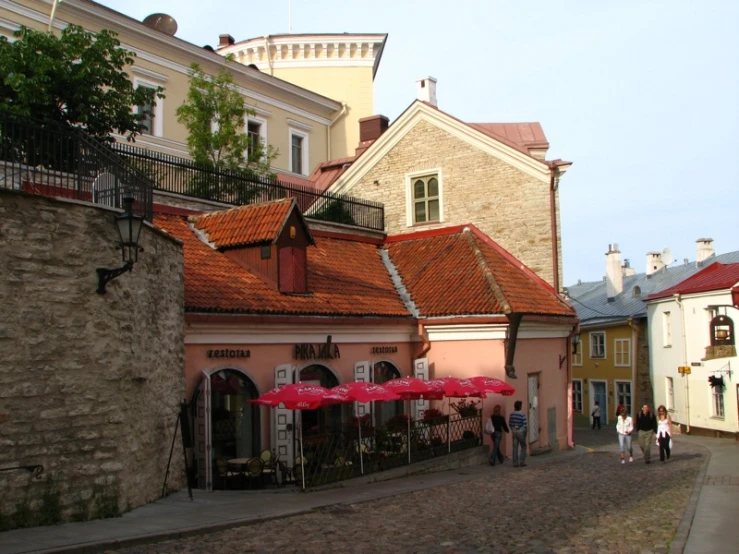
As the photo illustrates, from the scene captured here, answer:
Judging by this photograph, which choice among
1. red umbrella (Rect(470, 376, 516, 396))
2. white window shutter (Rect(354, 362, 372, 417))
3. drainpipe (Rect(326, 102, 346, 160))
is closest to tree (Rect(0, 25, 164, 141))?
white window shutter (Rect(354, 362, 372, 417))

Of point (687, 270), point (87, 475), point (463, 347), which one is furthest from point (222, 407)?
point (687, 270)

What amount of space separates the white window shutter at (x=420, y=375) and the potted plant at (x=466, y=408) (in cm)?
80

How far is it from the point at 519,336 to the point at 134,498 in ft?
38.5

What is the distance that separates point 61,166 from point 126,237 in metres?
1.52

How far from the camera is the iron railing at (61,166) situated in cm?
1044

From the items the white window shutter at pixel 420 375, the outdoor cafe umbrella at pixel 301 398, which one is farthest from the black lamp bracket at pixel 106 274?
the white window shutter at pixel 420 375

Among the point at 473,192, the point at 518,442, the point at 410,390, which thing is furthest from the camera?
the point at 473,192

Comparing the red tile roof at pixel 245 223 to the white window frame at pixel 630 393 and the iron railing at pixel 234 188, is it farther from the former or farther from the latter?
the white window frame at pixel 630 393

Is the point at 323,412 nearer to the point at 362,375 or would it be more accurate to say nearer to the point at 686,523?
the point at 362,375

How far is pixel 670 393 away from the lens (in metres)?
39.8

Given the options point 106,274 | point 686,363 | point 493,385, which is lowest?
point 686,363

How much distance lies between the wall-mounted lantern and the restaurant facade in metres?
3.72

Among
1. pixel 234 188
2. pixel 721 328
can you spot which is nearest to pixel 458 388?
pixel 234 188

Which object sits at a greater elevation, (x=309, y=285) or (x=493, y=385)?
(x=309, y=285)
